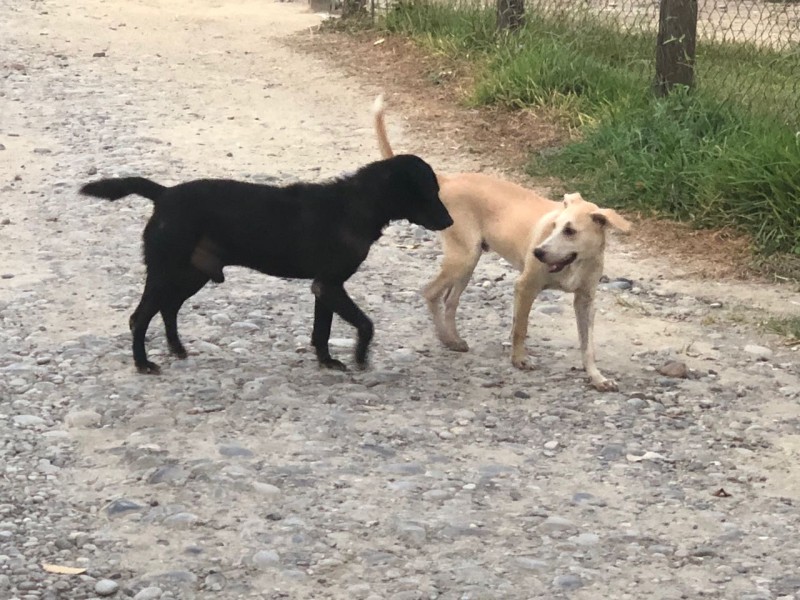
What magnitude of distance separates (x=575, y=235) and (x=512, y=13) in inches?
216

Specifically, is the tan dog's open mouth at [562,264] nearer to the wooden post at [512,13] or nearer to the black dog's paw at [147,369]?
the black dog's paw at [147,369]

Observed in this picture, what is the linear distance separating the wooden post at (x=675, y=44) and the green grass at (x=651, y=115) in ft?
0.51

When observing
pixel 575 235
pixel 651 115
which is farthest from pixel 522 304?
pixel 651 115

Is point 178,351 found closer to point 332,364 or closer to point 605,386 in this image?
point 332,364

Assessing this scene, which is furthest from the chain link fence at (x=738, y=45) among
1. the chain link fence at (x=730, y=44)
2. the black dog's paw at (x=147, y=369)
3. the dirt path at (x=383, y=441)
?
the black dog's paw at (x=147, y=369)

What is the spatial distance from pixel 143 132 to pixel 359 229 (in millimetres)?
4492

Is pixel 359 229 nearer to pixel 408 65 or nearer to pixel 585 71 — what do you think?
pixel 585 71

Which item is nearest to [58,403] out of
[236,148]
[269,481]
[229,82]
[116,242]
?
[269,481]

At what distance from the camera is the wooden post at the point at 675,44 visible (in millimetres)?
7938

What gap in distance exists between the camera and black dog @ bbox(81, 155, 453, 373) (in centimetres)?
486

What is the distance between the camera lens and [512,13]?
392 inches

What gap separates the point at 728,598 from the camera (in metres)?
3.38

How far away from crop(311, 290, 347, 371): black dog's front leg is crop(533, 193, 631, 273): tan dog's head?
0.88 m

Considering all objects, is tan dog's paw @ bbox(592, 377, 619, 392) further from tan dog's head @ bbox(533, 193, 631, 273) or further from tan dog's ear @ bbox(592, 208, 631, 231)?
tan dog's ear @ bbox(592, 208, 631, 231)
